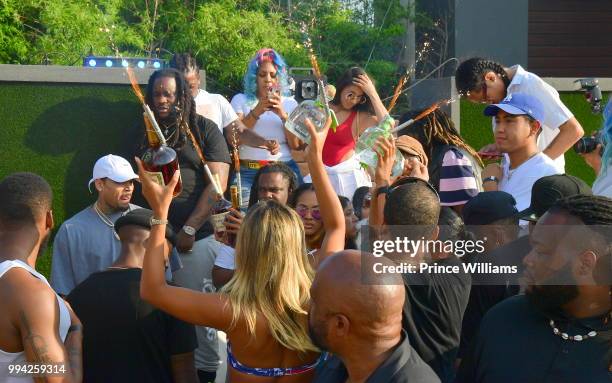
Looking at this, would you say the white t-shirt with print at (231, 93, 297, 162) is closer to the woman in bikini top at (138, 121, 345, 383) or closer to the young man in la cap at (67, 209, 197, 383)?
the young man in la cap at (67, 209, 197, 383)

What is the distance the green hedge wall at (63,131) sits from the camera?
6.65 metres

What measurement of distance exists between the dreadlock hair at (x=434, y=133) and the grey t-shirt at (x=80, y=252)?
6.48ft

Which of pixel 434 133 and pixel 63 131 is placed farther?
pixel 63 131

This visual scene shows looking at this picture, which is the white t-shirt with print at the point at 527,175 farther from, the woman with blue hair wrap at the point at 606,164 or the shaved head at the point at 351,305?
the shaved head at the point at 351,305

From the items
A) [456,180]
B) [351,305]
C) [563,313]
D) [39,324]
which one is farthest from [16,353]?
[456,180]

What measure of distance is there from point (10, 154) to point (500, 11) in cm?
1011

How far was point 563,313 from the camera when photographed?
2783 mm

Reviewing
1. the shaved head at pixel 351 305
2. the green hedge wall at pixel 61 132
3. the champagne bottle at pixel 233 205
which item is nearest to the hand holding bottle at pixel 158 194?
the shaved head at pixel 351 305

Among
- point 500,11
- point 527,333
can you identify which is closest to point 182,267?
point 527,333

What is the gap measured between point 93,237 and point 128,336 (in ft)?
5.20

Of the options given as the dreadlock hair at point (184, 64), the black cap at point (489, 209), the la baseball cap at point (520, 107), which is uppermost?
the dreadlock hair at point (184, 64)

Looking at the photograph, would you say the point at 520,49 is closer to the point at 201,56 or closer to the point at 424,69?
the point at 424,69

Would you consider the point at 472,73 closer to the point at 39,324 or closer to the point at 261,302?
the point at 261,302

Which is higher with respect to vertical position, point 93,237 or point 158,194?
point 158,194
